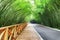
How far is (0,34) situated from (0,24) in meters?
3.83

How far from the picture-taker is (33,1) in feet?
83.7

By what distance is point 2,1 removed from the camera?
7977mm

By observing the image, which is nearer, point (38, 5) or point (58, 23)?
point (58, 23)

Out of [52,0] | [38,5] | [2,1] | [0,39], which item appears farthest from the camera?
[38,5]

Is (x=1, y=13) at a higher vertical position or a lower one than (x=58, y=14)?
Answer: higher

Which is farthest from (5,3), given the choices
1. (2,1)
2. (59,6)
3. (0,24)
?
(59,6)

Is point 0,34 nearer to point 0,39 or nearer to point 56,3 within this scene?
point 0,39

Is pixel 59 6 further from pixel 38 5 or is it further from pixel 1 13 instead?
pixel 38 5

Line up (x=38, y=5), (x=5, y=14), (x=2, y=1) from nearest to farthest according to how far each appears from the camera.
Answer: (x=2, y=1) → (x=5, y=14) → (x=38, y=5)

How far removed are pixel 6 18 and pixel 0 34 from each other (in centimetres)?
514

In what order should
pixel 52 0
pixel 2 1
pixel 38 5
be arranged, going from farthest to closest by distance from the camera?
1. pixel 38 5
2. pixel 52 0
3. pixel 2 1

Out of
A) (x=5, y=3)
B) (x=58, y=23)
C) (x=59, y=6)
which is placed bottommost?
(x=58, y=23)

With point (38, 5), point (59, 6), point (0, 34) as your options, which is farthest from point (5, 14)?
point (38, 5)

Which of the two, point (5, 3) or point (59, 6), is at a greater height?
point (5, 3)
